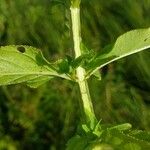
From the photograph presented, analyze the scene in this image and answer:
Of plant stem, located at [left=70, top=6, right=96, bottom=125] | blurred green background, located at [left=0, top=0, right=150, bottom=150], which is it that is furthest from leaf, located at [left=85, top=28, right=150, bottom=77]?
blurred green background, located at [left=0, top=0, right=150, bottom=150]

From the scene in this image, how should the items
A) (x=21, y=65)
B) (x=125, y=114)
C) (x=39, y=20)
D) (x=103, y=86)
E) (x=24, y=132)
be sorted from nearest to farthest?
1. (x=21, y=65)
2. (x=125, y=114)
3. (x=103, y=86)
4. (x=24, y=132)
5. (x=39, y=20)

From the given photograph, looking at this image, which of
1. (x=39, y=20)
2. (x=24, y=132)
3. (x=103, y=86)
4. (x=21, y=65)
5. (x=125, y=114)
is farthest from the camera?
(x=39, y=20)

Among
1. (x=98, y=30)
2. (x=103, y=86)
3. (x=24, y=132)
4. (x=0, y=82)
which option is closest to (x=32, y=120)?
(x=24, y=132)

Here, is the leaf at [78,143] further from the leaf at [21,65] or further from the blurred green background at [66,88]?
the blurred green background at [66,88]

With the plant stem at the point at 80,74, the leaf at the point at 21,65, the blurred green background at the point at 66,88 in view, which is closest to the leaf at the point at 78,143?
the plant stem at the point at 80,74

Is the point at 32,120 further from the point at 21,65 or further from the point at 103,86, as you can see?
the point at 21,65

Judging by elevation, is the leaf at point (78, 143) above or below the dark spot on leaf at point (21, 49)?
below
